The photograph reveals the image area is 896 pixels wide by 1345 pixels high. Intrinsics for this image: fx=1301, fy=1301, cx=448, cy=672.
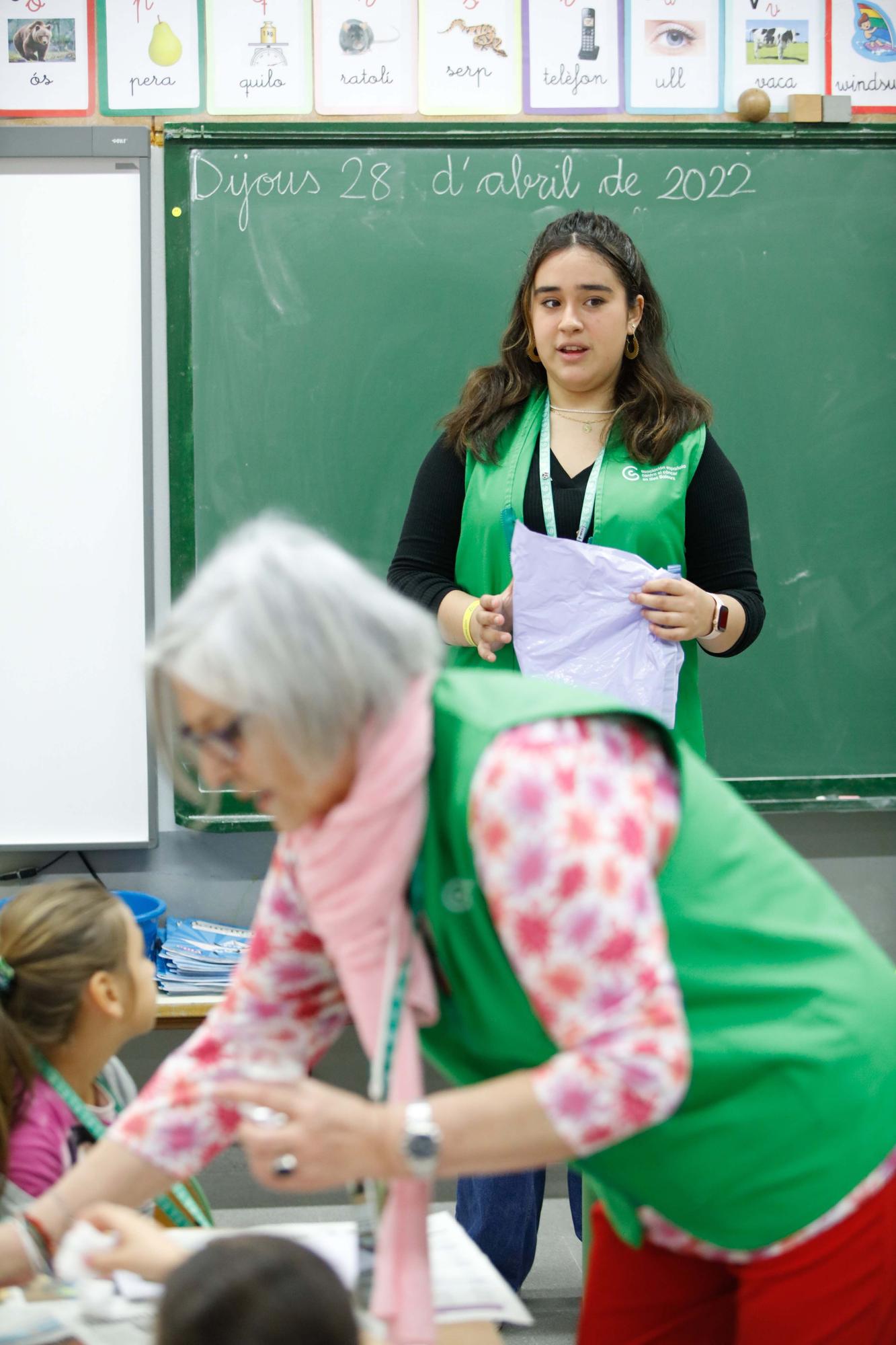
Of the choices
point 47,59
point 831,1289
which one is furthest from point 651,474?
point 47,59

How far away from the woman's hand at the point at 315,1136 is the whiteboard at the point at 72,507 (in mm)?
2205

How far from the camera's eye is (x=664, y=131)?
9.85 ft

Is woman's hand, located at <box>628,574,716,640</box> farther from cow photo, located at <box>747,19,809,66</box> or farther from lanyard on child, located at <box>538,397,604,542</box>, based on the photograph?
cow photo, located at <box>747,19,809,66</box>

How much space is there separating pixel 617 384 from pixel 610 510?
0.25m

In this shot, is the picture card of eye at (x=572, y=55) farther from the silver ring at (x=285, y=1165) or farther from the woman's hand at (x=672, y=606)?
the silver ring at (x=285, y=1165)

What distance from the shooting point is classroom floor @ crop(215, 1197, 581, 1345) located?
2.43 metres

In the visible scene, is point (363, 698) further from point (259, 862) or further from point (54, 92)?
point (54, 92)

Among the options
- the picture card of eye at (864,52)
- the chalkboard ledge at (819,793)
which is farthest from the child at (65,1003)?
the picture card of eye at (864,52)

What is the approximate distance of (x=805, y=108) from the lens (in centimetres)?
302

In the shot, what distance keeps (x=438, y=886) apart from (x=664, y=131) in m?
2.51

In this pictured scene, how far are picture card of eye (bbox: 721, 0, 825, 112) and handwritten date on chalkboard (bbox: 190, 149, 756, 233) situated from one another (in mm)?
205

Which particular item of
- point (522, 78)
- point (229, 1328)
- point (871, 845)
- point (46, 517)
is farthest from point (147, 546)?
point (229, 1328)

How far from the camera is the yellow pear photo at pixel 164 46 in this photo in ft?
9.76

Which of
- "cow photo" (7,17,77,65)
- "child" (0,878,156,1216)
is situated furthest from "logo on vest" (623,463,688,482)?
"cow photo" (7,17,77,65)
